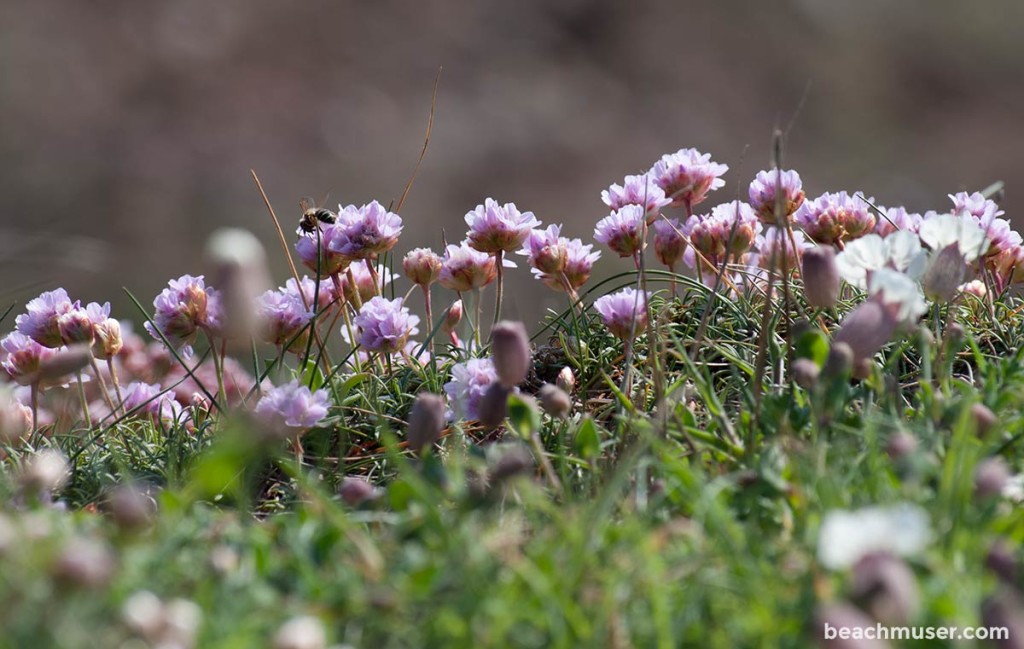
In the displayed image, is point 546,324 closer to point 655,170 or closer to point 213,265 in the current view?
point 655,170

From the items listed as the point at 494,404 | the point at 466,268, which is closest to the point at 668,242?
the point at 466,268

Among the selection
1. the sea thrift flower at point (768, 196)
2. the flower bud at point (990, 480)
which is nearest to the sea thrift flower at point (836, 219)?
the sea thrift flower at point (768, 196)

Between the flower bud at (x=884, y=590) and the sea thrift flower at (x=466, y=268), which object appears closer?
the flower bud at (x=884, y=590)

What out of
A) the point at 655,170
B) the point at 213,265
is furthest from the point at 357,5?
the point at 213,265

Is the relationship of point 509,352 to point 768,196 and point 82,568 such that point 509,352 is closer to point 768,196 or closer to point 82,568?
point 82,568

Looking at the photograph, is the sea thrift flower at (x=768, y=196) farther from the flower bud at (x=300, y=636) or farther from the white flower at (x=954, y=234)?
the flower bud at (x=300, y=636)

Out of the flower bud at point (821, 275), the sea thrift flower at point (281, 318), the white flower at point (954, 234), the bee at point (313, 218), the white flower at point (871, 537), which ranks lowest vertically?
the white flower at point (871, 537)

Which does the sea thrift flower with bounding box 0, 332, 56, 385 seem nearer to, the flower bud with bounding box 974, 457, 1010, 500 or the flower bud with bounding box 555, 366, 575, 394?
the flower bud with bounding box 555, 366, 575, 394
